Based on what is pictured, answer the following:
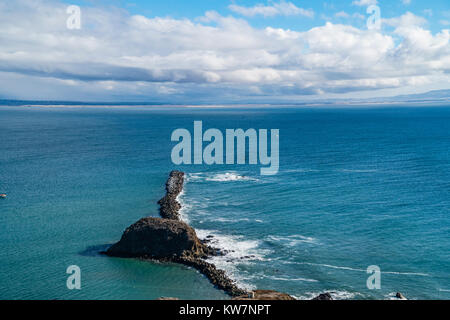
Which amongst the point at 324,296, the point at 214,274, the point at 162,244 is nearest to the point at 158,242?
the point at 162,244

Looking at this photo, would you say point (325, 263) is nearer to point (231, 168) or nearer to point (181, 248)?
point (181, 248)

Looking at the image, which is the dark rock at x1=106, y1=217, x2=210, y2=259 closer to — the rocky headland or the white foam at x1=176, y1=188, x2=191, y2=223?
the rocky headland

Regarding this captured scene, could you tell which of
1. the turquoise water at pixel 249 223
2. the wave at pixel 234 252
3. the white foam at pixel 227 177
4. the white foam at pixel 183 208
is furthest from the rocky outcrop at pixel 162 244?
the white foam at pixel 227 177

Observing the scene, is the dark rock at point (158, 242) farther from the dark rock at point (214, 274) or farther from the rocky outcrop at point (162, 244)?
the dark rock at point (214, 274)

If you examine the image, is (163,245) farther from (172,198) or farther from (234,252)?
(172,198)

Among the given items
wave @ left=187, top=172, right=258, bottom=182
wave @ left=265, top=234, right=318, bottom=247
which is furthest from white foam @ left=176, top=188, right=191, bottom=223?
wave @ left=265, top=234, right=318, bottom=247

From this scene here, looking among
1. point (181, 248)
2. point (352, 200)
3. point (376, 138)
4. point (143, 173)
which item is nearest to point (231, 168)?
point (143, 173)
